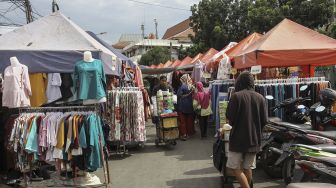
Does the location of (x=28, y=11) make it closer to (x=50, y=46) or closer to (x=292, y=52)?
(x=50, y=46)

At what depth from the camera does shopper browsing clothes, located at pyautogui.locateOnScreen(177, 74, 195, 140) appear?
12047 millimetres

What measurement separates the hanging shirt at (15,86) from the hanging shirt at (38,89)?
466 mm

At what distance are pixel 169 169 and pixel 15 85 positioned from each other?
355 centimetres

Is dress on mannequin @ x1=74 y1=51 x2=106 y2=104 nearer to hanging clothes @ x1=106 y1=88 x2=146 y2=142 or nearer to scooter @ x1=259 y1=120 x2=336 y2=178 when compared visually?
hanging clothes @ x1=106 y1=88 x2=146 y2=142

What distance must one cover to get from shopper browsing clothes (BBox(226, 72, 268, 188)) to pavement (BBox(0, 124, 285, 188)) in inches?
44.4


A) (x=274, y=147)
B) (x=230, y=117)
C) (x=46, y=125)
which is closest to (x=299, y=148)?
(x=230, y=117)

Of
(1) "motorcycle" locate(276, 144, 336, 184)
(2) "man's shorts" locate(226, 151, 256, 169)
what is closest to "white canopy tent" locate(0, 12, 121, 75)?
(2) "man's shorts" locate(226, 151, 256, 169)

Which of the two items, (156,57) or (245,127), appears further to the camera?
(156,57)

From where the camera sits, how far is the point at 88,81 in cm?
679

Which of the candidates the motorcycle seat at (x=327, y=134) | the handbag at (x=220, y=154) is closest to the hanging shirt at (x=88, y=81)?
the handbag at (x=220, y=154)

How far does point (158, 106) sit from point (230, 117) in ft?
18.3

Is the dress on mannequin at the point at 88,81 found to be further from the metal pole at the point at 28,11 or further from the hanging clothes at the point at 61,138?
the metal pole at the point at 28,11

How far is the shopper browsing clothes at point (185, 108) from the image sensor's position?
474 inches

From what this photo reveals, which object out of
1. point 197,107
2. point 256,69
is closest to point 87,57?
point 256,69
